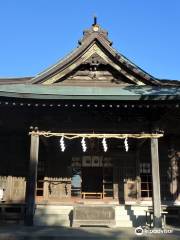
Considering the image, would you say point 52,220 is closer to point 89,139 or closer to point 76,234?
point 76,234

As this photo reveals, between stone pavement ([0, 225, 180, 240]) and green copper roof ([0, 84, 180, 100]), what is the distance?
15.8ft

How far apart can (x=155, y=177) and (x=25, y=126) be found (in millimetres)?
5767

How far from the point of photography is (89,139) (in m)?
15.7

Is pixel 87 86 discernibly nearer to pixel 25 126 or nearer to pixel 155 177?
pixel 25 126

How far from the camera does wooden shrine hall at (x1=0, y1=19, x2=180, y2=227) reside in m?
13.1

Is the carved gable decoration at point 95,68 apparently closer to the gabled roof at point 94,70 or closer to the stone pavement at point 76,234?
the gabled roof at point 94,70

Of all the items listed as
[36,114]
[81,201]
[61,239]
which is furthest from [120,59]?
[61,239]

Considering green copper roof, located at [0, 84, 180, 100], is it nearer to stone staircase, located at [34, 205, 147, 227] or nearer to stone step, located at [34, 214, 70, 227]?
stone staircase, located at [34, 205, 147, 227]

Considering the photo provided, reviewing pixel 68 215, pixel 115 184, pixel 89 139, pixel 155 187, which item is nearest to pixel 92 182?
pixel 115 184

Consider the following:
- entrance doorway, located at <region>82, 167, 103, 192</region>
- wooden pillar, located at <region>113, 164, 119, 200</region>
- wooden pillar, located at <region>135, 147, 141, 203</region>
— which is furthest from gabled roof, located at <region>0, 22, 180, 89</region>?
entrance doorway, located at <region>82, 167, 103, 192</region>

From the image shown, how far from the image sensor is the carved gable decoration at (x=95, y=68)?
15.7m

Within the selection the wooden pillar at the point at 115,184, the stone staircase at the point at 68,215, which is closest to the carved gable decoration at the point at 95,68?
the wooden pillar at the point at 115,184

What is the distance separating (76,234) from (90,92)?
545 centimetres

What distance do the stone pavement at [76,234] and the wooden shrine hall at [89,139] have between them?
2.49 feet
